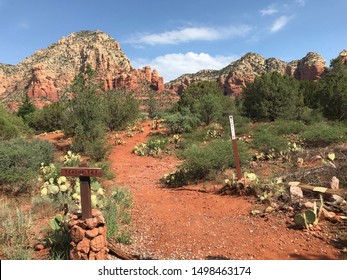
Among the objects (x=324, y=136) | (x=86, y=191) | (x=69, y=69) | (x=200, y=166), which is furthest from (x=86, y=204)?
(x=69, y=69)

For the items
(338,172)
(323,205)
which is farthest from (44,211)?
(338,172)

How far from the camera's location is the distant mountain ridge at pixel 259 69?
267 ft

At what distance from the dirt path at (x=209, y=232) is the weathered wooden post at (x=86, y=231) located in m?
0.65

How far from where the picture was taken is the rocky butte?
8281 centimetres

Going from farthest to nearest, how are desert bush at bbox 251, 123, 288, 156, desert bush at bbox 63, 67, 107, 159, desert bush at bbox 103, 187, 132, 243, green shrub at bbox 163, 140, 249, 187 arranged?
desert bush at bbox 63, 67, 107, 159
desert bush at bbox 251, 123, 288, 156
green shrub at bbox 163, 140, 249, 187
desert bush at bbox 103, 187, 132, 243

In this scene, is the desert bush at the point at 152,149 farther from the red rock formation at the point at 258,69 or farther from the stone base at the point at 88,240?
the red rock formation at the point at 258,69

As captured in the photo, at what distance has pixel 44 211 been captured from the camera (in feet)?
18.8

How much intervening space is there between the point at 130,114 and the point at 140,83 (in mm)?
73036

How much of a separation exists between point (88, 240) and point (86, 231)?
0.12 metres

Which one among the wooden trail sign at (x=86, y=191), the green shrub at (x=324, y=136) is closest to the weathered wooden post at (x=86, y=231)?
the wooden trail sign at (x=86, y=191)

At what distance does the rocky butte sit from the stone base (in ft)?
266

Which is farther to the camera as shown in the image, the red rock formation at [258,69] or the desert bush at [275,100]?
the red rock formation at [258,69]

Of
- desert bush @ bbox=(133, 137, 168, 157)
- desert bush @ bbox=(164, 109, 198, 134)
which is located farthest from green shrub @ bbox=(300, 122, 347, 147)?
desert bush @ bbox=(164, 109, 198, 134)

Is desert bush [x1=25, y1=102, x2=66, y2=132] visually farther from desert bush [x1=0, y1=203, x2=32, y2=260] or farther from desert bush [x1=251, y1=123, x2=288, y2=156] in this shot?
desert bush [x1=0, y1=203, x2=32, y2=260]
